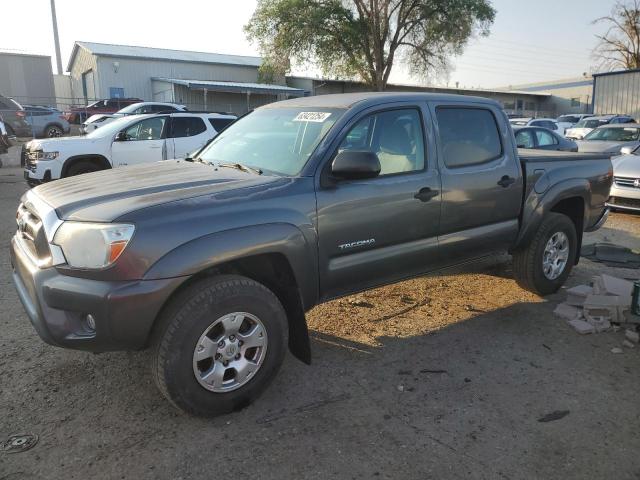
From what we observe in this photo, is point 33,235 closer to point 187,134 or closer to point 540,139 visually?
point 187,134

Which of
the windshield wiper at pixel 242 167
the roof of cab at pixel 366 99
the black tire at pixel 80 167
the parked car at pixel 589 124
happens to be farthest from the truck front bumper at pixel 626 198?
the parked car at pixel 589 124

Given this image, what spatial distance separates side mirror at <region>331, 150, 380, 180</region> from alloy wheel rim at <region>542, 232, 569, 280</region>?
8.21 ft

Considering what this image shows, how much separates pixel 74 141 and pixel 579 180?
871 centimetres

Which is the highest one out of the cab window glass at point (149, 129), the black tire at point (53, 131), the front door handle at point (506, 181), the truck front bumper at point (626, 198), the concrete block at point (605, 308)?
the black tire at point (53, 131)

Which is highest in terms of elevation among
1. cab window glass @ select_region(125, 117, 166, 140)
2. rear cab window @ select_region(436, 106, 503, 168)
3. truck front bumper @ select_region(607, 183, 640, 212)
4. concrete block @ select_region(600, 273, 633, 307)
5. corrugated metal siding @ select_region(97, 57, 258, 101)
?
corrugated metal siding @ select_region(97, 57, 258, 101)

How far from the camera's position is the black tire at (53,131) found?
23.2 meters

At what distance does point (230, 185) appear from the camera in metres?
3.16

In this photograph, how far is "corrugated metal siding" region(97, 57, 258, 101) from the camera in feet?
117

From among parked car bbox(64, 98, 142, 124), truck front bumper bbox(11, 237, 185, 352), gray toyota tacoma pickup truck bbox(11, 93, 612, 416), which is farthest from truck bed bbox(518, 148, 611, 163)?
parked car bbox(64, 98, 142, 124)

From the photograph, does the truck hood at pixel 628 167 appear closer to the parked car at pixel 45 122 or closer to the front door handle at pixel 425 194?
the front door handle at pixel 425 194

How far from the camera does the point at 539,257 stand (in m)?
4.86

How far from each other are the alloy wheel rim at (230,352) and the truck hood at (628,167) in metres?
8.30

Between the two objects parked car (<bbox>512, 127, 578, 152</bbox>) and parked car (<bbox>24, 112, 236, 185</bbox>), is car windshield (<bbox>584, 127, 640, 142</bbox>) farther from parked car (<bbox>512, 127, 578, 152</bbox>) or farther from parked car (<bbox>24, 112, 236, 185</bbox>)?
parked car (<bbox>24, 112, 236, 185</bbox>)

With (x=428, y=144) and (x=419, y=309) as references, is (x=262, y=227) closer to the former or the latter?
(x=428, y=144)
